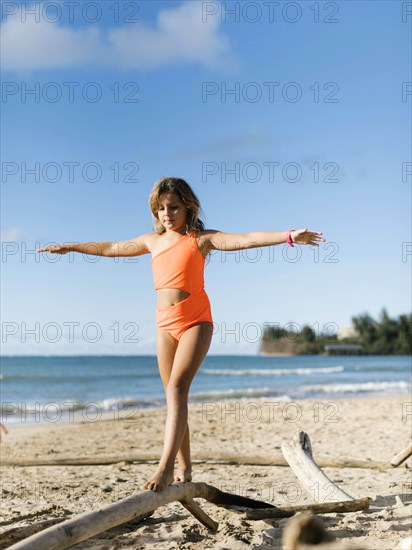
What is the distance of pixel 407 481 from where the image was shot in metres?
6.37

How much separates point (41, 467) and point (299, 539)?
6416 mm

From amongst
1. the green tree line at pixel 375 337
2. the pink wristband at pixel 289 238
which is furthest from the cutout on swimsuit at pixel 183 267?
the green tree line at pixel 375 337

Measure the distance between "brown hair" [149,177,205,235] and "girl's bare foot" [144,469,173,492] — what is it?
1.73 metres

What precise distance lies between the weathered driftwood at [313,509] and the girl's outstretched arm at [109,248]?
2.20 meters

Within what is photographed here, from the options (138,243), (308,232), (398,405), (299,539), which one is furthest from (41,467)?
(398,405)

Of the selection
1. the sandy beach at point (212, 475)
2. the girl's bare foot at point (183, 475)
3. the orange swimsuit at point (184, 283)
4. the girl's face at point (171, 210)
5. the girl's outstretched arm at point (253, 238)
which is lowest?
the sandy beach at point (212, 475)

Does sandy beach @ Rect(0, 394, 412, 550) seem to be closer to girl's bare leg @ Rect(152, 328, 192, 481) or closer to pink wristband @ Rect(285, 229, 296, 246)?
girl's bare leg @ Rect(152, 328, 192, 481)

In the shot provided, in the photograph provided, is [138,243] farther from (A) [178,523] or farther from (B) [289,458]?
(B) [289,458]

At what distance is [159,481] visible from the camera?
3949mm

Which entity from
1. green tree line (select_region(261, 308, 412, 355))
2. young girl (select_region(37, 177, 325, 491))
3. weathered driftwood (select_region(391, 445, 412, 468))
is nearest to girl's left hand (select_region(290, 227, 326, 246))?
young girl (select_region(37, 177, 325, 491))

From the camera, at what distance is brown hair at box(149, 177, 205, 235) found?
446cm

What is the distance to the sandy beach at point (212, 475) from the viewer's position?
425 centimetres

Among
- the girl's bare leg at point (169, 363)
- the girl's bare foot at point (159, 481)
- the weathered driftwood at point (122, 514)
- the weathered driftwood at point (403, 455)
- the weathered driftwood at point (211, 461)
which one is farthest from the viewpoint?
the weathered driftwood at point (211, 461)

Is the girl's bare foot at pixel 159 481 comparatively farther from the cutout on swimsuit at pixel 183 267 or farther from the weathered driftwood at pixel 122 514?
the cutout on swimsuit at pixel 183 267
